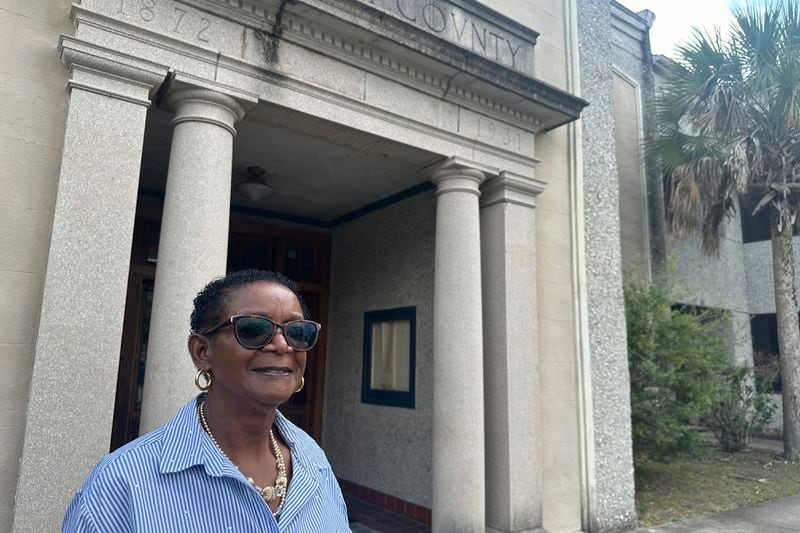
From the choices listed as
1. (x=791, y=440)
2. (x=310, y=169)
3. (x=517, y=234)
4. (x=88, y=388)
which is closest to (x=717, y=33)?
(x=791, y=440)

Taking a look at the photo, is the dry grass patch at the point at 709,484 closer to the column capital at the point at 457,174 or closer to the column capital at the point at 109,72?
the column capital at the point at 457,174

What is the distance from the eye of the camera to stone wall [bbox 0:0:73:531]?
132 inches

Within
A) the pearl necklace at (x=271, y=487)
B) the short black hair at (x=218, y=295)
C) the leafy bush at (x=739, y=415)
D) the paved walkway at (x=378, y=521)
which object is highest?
the short black hair at (x=218, y=295)

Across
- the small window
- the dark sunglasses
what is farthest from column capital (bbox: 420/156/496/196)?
the dark sunglasses

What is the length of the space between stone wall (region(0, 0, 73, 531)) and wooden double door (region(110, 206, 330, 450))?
332 centimetres

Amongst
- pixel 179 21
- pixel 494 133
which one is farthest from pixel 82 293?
pixel 494 133

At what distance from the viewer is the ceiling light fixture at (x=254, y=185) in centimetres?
639

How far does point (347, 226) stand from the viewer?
824 cm

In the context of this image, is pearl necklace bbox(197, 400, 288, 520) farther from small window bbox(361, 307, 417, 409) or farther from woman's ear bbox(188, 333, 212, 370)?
small window bbox(361, 307, 417, 409)

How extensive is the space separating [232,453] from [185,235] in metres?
2.61

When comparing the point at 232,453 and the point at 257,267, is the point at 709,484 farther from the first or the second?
the point at 232,453

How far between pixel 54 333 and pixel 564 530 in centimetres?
505

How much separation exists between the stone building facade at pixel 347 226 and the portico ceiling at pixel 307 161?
0.12 feet

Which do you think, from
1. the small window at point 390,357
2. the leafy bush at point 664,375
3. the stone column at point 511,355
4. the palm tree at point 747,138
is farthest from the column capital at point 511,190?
the palm tree at point 747,138
